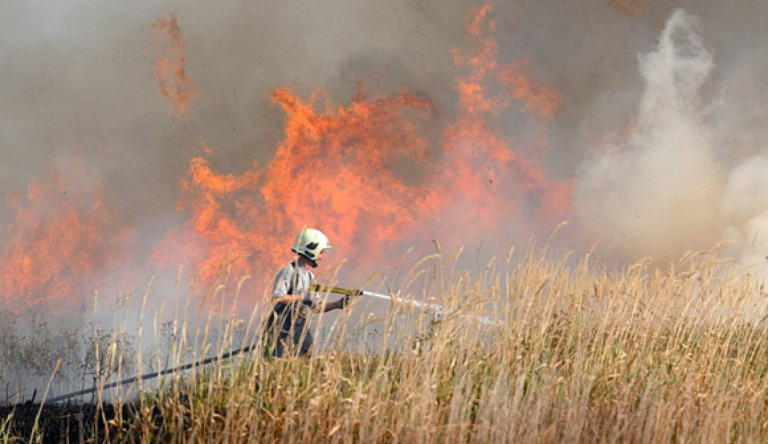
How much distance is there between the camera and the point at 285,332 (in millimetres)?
6605

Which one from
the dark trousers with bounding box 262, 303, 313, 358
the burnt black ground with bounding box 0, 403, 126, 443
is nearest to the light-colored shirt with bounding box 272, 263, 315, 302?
the dark trousers with bounding box 262, 303, 313, 358

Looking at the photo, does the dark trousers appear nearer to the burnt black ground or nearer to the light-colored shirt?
the light-colored shirt

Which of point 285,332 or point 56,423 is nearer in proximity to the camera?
point 285,332

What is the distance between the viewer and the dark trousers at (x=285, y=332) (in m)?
5.01

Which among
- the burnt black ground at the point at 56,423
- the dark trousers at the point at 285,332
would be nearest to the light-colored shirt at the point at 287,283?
the dark trousers at the point at 285,332

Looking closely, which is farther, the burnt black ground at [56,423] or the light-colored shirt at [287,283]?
the burnt black ground at [56,423]

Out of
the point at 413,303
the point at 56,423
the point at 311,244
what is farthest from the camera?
the point at 56,423

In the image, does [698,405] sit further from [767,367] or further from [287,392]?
[287,392]

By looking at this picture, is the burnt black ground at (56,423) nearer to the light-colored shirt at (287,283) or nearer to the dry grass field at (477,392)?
the dry grass field at (477,392)

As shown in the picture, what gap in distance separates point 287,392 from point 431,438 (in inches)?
36.1

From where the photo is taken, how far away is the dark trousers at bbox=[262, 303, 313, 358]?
16.4ft

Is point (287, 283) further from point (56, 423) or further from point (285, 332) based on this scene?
point (56, 423)

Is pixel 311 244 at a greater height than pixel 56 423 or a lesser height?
greater

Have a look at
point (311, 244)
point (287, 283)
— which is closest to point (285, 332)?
point (287, 283)
